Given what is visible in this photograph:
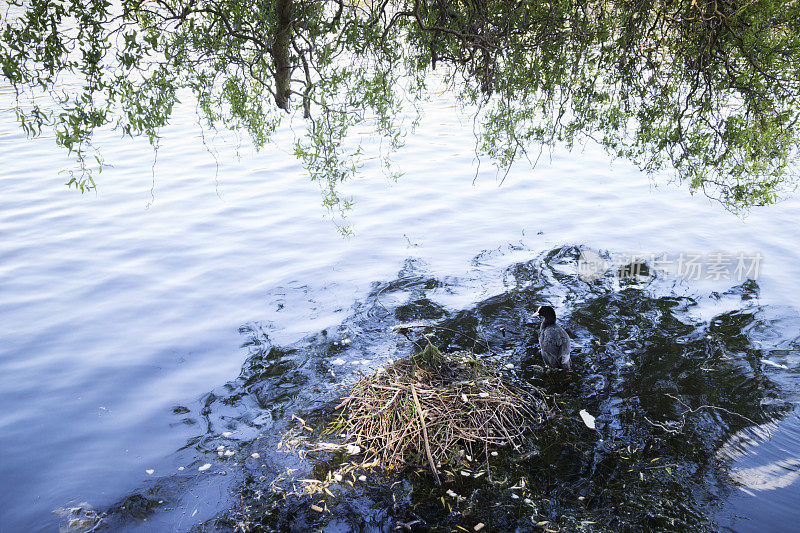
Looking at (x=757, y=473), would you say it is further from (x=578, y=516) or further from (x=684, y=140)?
(x=684, y=140)

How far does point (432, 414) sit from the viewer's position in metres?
5.79

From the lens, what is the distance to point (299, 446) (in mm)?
6133

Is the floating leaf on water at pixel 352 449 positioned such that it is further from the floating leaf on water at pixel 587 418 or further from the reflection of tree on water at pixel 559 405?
the floating leaf on water at pixel 587 418

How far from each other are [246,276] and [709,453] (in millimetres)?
7378

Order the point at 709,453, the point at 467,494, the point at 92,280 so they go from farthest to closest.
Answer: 1. the point at 92,280
2. the point at 709,453
3. the point at 467,494

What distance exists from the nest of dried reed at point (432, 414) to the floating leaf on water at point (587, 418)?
1.34 ft

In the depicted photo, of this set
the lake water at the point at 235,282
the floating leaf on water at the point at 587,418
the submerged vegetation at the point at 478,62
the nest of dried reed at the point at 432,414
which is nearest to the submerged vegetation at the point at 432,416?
the nest of dried reed at the point at 432,414

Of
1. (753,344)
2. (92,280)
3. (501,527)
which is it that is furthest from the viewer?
(92,280)

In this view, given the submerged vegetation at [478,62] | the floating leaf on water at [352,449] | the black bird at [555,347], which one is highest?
the submerged vegetation at [478,62]

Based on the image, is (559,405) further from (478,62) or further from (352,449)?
(478,62)

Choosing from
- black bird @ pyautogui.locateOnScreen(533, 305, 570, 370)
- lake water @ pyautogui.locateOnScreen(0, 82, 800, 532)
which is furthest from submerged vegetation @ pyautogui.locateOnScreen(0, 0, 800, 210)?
black bird @ pyautogui.locateOnScreen(533, 305, 570, 370)

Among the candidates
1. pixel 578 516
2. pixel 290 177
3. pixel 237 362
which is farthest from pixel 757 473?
pixel 290 177

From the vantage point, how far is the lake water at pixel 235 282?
6.07 metres

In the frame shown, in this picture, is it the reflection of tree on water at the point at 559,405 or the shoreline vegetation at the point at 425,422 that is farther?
the shoreline vegetation at the point at 425,422
